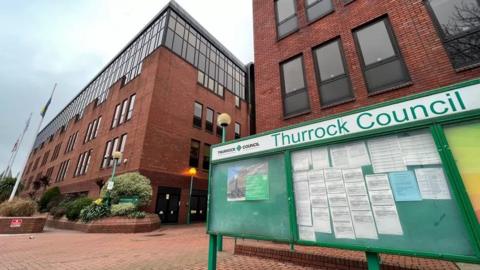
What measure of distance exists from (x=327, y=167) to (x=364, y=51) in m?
6.50

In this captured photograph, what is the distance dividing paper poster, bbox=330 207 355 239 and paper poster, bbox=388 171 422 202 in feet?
1.87

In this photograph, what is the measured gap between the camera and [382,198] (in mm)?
2484

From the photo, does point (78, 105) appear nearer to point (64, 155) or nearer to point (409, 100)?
point (64, 155)

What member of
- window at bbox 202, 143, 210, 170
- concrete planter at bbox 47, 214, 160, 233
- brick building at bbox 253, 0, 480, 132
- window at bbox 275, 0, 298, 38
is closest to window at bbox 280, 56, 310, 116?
brick building at bbox 253, 0, 480, 132

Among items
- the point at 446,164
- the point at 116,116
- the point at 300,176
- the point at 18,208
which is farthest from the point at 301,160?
the point at 116,116

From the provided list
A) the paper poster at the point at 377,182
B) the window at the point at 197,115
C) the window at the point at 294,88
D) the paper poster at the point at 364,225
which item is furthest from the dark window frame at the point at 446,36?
the window at the point at 197,115

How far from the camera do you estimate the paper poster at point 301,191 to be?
3.05 meters

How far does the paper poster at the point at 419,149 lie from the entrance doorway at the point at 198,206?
763 inches

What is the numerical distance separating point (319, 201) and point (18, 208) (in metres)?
18.1

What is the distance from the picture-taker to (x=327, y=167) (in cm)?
296

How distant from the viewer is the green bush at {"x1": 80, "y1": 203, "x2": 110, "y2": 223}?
13.8 m

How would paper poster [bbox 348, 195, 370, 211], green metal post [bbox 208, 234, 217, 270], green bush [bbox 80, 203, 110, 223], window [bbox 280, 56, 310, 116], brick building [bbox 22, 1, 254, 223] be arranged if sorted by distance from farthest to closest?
1. brick building [bbox 22, 1, 254, 223]
2. green bush [bbox 80, 203, 110, 223]
3. window [bbox 280, 56, 310, 116]
4. green metal post [bbox 208, 234, 217, 270]
5. paper poster [bbox 348, 195, 370, 211]

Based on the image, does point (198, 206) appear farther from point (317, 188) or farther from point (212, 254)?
point (317, 188)

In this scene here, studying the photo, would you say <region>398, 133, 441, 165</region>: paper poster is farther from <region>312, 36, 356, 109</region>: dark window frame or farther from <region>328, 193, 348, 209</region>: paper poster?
<region>312, 36, 356, 109</region>: dark window frame
